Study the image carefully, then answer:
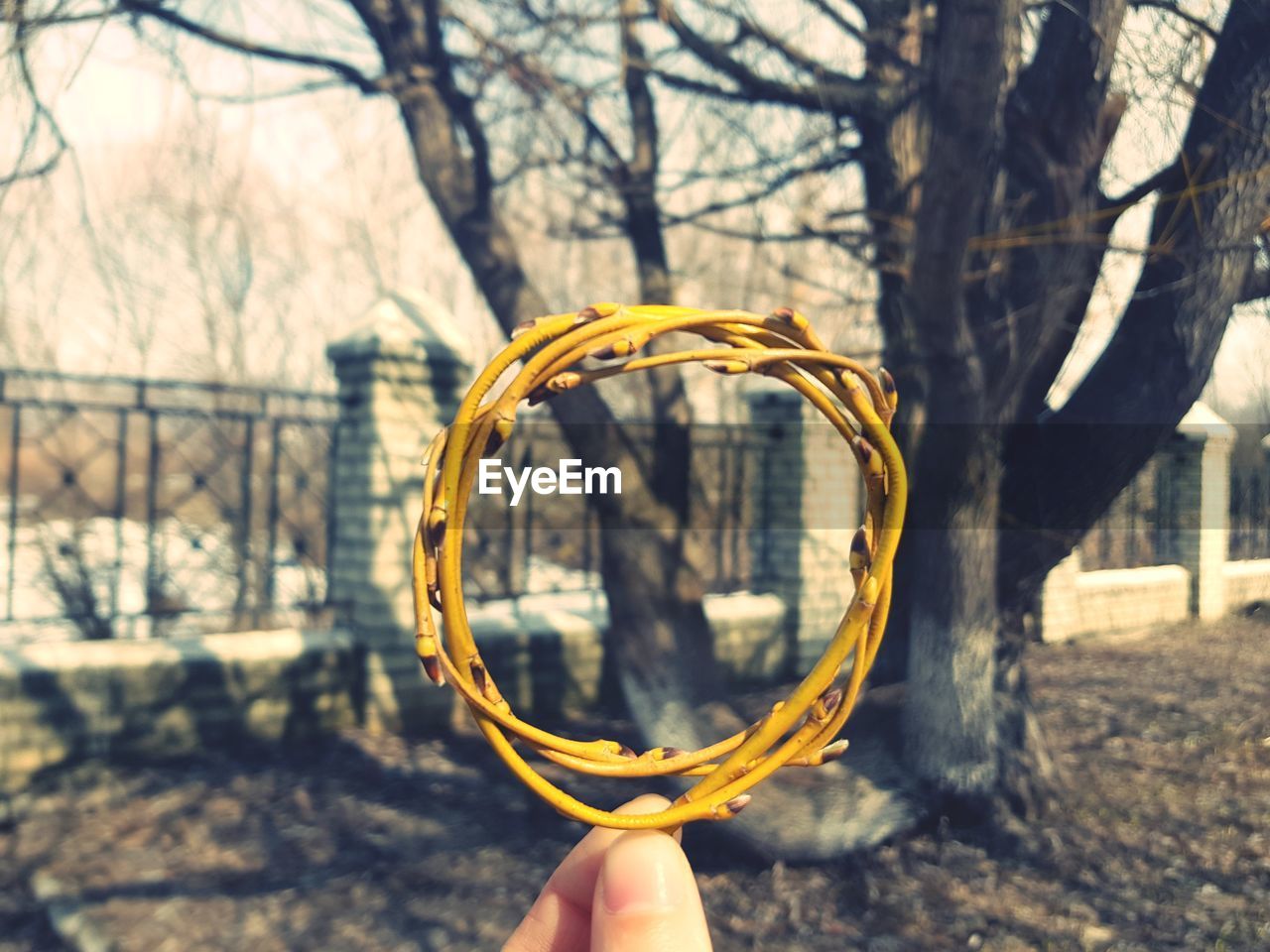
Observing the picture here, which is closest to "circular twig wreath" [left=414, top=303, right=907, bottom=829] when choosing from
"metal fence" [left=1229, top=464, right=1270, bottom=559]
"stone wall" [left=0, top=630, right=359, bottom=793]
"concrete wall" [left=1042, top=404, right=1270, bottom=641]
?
"stone wall" [left=0, top=630, right=359, bottom=793]

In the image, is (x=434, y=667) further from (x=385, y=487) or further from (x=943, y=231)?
(x=385, y=487)

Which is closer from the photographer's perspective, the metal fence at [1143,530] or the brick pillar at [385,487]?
the brick pillar at [385,487]

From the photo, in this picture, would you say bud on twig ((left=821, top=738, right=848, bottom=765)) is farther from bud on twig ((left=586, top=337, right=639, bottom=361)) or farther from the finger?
bud on twig ((left=586, top=337, right=639, bottom=361))

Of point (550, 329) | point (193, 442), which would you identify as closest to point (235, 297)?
point (193, 442)

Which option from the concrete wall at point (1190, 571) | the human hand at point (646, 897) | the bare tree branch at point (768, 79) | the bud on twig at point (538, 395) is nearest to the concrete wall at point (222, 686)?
the bare tree branch at point (768, 79)

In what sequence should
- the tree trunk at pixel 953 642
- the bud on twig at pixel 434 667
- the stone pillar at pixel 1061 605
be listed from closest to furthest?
the bud on twig at pixel 434 667
the tree trunk at pixel 953 642
the stone pillar at pixel 1061 605

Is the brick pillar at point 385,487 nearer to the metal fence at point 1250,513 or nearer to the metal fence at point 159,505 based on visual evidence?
the metal fence at point 159,505

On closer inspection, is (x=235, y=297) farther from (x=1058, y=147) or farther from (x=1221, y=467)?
(x=1221, y=467)

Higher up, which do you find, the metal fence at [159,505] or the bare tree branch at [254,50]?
the bare tree branch at [254,50]
